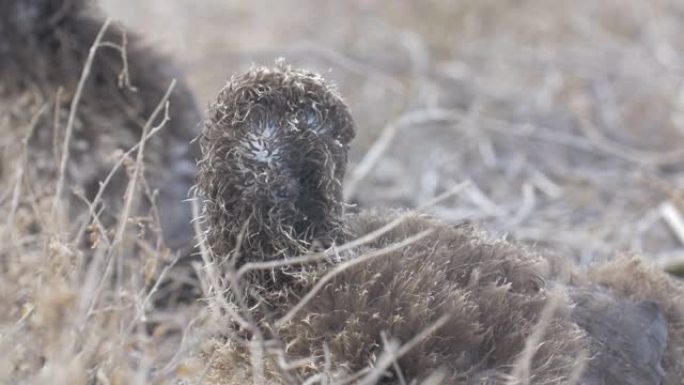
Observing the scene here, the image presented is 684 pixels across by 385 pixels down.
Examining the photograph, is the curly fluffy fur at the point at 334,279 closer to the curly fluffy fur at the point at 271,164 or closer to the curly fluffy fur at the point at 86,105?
the curly fluffy fur at the point at 271,164

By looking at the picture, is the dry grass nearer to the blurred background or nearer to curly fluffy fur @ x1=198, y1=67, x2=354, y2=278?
the blurred background

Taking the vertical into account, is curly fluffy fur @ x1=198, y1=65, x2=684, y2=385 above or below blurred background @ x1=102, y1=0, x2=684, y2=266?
below

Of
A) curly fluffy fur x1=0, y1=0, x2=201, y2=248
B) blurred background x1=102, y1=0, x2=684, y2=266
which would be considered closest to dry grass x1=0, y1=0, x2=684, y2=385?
blurred background x1=102, y1=0, x2=684, y2=266

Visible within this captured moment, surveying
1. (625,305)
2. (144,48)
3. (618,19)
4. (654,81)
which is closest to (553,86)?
(654,81)

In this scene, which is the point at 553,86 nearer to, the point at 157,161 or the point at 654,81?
the point at 654,81

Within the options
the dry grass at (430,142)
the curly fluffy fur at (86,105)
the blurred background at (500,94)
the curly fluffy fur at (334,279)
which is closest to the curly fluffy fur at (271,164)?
the curly fluffy fur at (334,279)

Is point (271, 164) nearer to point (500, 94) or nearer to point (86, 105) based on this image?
point (86, 105)
